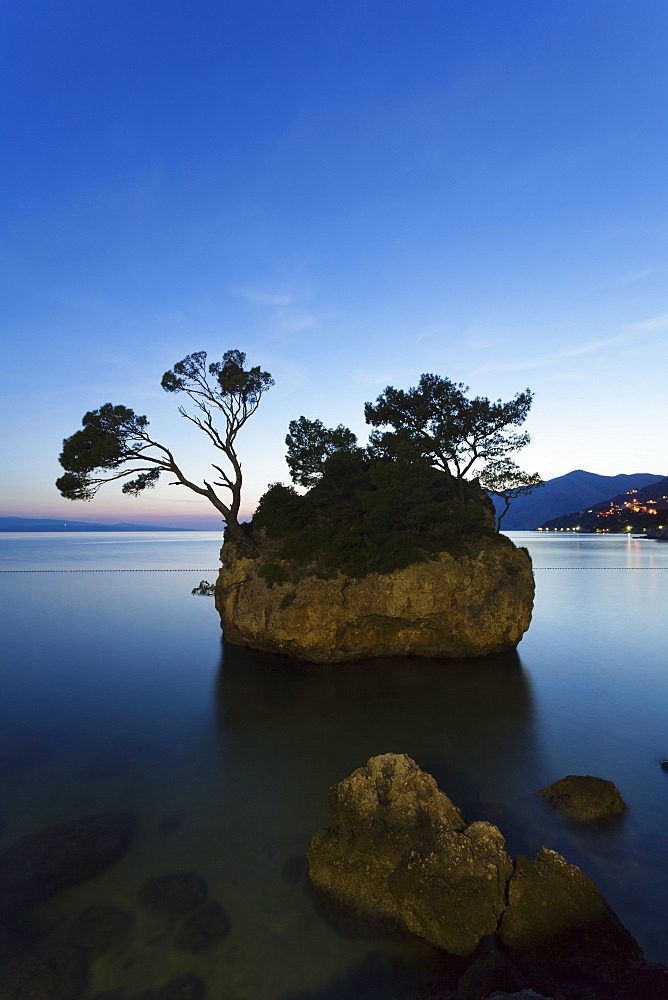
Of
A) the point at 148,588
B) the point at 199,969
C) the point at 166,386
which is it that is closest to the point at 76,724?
the point at 199,969

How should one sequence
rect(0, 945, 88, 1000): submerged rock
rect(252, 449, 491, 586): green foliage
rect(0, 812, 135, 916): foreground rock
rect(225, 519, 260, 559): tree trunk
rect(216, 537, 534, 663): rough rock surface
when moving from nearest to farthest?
Answer: rect(0, 945, 88, 1000): submerged rock, rect(0, 812, 135, 916): foreground rock, rect(216, 537, 534, 663): rough rock surface, rect(252, 449, 491, 586): green foliage, rect(225, 519, 260, 559): tree trunk

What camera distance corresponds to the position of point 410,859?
21.8 feet

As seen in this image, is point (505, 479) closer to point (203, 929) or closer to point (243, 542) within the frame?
point (243, 542)

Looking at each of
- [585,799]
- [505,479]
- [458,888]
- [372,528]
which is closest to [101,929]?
[458,888]

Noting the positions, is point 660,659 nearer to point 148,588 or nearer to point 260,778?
point 260,778

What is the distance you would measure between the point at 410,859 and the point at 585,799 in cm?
456

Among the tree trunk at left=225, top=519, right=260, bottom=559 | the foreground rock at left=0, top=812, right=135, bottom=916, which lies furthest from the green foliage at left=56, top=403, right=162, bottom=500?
the foreground rock at left=0, top=812, right=135, bottom=916

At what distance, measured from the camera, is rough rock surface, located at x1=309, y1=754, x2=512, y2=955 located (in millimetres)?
6086

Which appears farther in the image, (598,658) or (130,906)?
(598,658)

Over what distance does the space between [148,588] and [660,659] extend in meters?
40.8

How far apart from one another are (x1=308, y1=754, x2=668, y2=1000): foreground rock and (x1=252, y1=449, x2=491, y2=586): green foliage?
1202 cm

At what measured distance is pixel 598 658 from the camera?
21.5 metres

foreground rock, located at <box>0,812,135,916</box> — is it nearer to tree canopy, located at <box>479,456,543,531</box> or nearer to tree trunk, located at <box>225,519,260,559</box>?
tree trunk, located at <box>225,519,260,559</box>

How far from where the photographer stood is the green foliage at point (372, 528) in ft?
64.6
